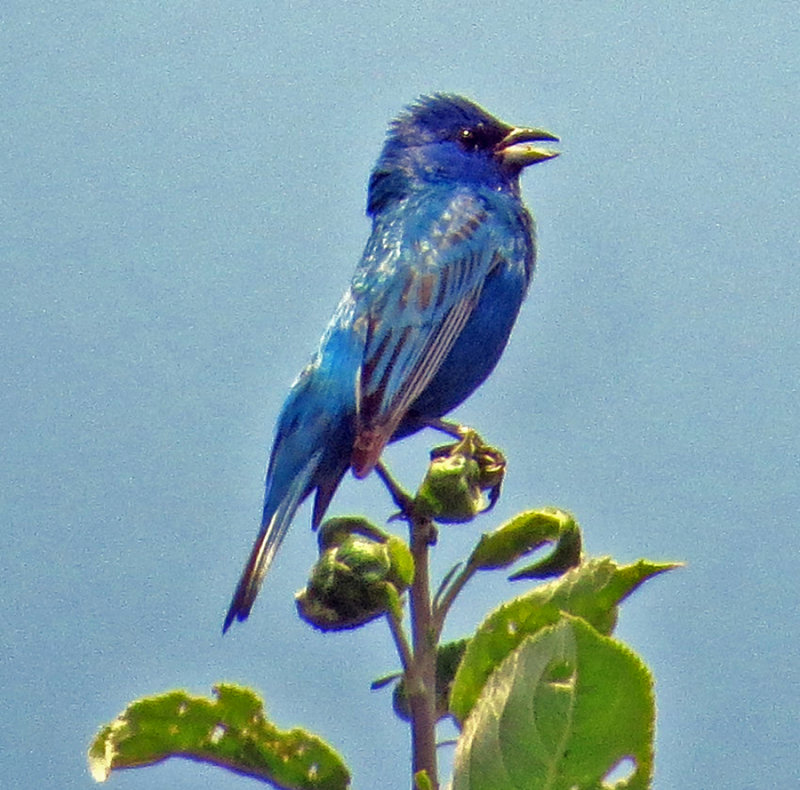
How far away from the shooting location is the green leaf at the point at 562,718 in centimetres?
169

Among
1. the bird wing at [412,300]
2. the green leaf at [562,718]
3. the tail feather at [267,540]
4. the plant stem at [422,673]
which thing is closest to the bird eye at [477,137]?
the bird wing at [412,300]

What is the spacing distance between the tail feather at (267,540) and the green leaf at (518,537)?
1216 millimetres

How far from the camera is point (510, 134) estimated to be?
6.06 metres

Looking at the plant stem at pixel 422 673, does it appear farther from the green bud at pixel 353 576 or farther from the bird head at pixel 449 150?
the bird head at pixel 449 150

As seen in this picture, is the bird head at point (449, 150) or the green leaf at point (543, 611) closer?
the green leaf at point (543, 611)

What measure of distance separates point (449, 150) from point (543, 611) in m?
4.23

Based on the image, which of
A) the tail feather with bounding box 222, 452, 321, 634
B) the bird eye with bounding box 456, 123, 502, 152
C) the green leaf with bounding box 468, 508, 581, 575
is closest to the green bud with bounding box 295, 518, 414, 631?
the green leaf with bounding box 468, 508, 581, 575

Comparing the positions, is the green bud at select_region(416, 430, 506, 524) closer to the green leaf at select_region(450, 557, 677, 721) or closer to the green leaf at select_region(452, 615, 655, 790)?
the green leaf at select_region(450, 557, 677, 721)

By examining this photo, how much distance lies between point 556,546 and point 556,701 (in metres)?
0.82

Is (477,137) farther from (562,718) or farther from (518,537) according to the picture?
(562,718)

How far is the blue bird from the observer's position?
13.9 ft

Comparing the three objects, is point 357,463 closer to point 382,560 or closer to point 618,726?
point 382,560

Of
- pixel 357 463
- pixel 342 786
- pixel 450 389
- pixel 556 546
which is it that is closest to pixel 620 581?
pixel 556 546

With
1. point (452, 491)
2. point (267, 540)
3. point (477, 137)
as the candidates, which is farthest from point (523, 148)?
point (452, 491)
